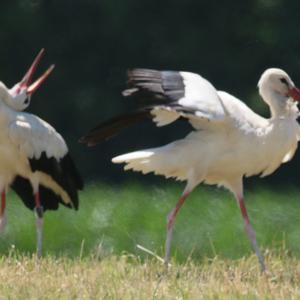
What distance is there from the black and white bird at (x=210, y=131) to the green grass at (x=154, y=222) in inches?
39.8

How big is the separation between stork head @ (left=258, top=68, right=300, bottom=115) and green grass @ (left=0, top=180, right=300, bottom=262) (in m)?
1.10

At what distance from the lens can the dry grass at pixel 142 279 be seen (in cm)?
662

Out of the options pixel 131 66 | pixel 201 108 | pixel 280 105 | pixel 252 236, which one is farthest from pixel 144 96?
pixel 131 66

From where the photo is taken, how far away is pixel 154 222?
916cm

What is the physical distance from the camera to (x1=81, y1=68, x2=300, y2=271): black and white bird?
7438mm

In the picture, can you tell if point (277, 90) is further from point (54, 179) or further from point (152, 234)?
point (152, 234)

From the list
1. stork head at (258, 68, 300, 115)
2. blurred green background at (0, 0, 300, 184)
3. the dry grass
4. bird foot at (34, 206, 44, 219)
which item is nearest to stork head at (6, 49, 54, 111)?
bird foot at (34, 206, 44, 219)

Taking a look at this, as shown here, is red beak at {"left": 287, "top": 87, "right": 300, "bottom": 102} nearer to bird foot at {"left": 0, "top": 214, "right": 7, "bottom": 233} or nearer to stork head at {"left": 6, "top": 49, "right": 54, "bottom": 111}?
stork head at {"left": 6, "top": 49, "right": 54, "bottom": 111}

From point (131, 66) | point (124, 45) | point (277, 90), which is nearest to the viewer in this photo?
point (277, 90)

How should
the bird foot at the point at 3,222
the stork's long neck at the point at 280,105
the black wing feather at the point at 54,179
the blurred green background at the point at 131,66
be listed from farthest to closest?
the blurred green background at the point at 131,66 → the bird foot at the point at 3,222 → the black wing feather at the point at 54,179 → the stork's long neck at the point at 280,105

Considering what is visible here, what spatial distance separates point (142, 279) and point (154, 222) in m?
2.02

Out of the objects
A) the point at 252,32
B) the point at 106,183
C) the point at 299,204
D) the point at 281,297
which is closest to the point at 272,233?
the point at 299,204

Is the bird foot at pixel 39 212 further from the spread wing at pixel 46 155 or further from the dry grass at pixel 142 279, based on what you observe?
the dry grass at pixel 142 279

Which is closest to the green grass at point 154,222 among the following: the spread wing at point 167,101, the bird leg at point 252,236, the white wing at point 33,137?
the white wing at point 33,137
